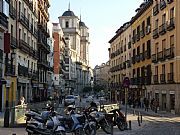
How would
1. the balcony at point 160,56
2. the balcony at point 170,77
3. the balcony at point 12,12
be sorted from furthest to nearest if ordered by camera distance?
the balcony at point 160,56 < the balcony at point 170,77 < the balcony at point 12,12

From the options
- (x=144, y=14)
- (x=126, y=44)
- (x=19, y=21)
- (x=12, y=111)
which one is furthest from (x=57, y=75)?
(x=12, y=111)

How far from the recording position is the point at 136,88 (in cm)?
5916

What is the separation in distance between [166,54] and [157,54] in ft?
12.1

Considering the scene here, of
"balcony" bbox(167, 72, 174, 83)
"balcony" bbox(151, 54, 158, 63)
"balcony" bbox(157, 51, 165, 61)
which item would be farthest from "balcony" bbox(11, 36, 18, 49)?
"balcony" bbox(151, 54, 158, 63)

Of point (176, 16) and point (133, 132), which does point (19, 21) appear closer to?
point (176, 16)

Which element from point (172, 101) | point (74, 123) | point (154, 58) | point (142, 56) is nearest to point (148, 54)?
point (142, 56)

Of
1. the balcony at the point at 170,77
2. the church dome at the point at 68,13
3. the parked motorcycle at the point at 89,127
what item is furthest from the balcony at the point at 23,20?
the church dome at the point at 68,13

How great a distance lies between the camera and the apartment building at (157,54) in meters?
38.4

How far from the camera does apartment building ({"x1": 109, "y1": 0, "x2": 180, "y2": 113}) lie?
3844 cm

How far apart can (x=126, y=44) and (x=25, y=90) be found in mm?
28475

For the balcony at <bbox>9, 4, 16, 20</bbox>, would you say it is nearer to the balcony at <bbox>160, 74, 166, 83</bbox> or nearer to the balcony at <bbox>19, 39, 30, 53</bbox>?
the balcony at <bbox>19, 39, 30, 53</bbox>

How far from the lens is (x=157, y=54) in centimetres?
4456

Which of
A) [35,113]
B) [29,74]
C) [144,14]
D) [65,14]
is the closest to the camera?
[35,113]

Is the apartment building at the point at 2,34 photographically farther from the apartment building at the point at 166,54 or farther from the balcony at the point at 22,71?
the apartment building at the point at 166,54
